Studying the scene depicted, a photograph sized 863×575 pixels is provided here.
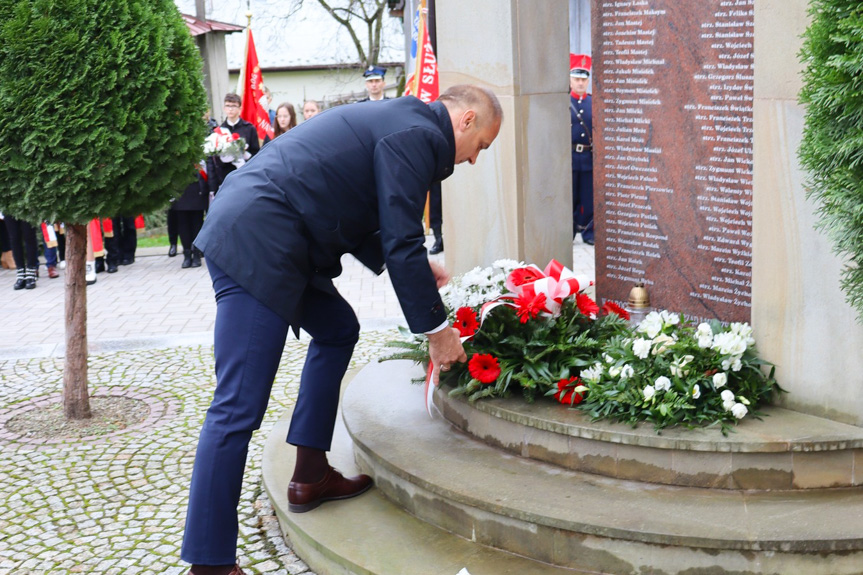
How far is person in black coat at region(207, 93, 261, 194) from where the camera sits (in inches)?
486

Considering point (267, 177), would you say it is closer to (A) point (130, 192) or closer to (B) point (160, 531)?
(B) point (160, 531)

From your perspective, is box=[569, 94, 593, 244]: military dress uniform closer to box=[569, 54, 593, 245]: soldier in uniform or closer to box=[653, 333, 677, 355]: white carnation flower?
box=[569, 54, 593, 245]: soldier in uniform

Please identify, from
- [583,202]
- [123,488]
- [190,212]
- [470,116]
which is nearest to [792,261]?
[470,116]

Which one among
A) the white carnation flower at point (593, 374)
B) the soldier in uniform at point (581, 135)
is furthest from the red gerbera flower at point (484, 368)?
the soldier in uniform at point (581, 135)

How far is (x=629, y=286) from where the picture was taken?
550cm

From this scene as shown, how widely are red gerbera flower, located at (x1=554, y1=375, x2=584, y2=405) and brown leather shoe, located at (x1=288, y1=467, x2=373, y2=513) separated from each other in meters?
0.90

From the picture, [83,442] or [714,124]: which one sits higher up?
[714,124]

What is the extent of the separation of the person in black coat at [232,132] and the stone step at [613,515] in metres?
8.61

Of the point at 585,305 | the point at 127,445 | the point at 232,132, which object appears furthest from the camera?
the point at 232,132

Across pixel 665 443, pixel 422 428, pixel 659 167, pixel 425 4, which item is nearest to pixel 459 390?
pixel 422 428

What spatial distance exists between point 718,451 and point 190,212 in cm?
978

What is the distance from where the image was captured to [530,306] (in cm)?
446

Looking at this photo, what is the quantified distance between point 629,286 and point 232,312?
263 centimetres

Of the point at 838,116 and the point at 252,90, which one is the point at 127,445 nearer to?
the point at 838,116
